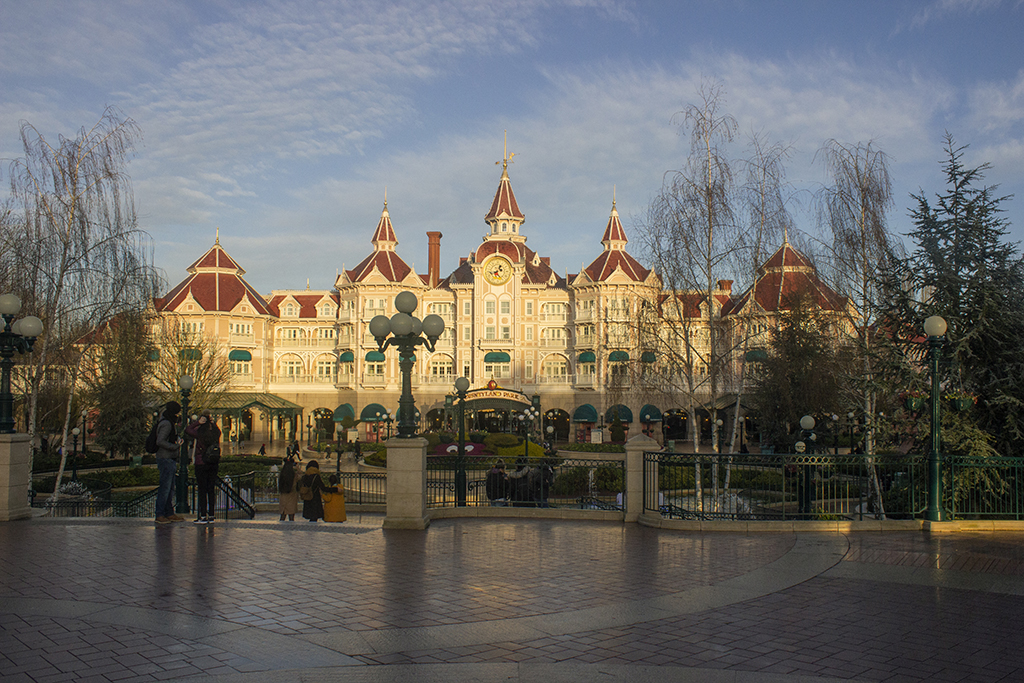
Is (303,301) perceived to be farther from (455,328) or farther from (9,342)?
(9,342)

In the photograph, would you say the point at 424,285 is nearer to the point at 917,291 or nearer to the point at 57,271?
the point at 57,271

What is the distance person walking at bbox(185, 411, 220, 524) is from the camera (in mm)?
13016

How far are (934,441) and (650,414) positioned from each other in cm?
4098

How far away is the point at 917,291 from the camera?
17.7 meters

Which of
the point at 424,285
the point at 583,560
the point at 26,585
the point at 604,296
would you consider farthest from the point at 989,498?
the point at 424,285

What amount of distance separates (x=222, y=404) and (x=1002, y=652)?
55.5 metres

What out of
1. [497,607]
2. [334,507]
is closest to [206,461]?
[334,507]

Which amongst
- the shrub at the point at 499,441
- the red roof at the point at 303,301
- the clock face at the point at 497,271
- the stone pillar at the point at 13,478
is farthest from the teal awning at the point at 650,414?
→ the stone pillar at the point at 13,478

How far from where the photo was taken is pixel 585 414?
184 ft

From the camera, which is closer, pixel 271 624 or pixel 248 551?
pixel 271 624

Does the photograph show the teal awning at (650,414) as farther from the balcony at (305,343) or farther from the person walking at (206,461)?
the person walking at (206,461)

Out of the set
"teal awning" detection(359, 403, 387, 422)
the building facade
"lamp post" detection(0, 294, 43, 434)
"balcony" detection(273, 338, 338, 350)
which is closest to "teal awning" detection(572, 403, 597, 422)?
the building facade

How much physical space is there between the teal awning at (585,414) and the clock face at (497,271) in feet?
38.3

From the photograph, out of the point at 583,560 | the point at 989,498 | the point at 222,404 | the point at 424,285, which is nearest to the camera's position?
the point at 583,560
